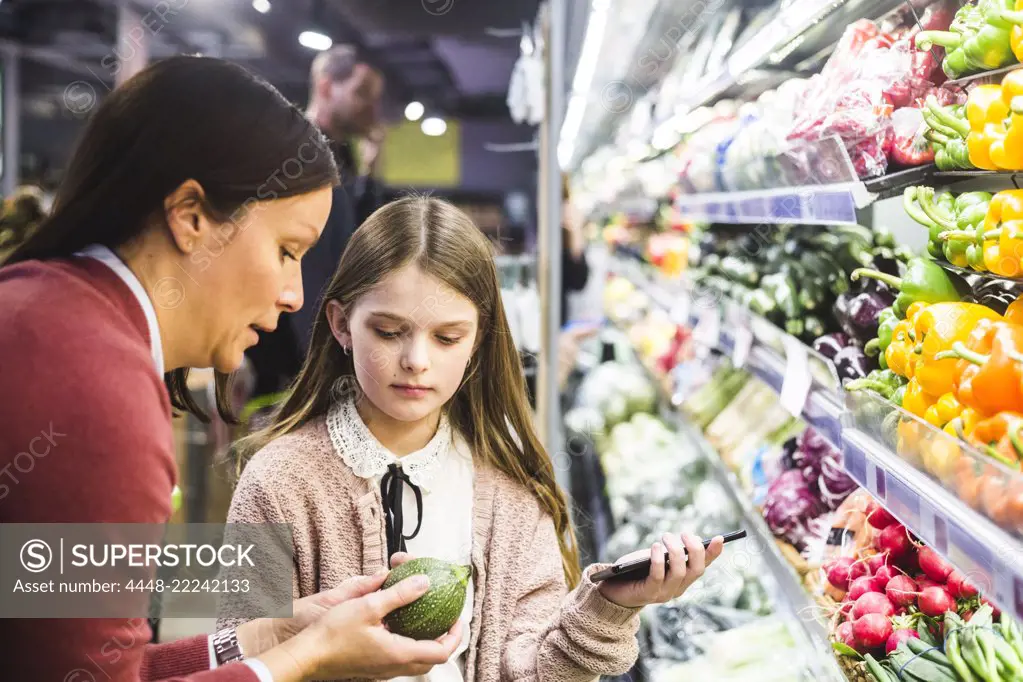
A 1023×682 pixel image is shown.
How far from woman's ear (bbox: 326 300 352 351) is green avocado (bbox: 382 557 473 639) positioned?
439mm

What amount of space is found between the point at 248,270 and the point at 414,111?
1.04 m

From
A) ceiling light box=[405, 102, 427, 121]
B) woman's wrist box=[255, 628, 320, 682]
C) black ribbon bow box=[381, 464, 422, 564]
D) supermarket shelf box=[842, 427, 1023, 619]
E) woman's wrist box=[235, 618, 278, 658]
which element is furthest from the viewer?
ceiling light box=[405, 102, 427, 121]

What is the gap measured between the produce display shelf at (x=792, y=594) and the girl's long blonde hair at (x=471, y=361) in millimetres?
513

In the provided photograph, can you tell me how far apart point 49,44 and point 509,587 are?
1.73 m

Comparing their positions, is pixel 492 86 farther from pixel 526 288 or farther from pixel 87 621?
pixel 87 621

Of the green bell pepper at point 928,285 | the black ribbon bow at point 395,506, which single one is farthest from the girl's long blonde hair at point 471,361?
the green bell pepper at point 928,285

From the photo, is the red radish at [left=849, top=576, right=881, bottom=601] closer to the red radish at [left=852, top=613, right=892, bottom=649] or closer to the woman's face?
the red radish at [left=852, top=613, right=892, bottom=649]

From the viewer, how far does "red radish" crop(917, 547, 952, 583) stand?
170 centimetres

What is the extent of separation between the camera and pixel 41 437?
1.06m

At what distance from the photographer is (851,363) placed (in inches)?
79.4

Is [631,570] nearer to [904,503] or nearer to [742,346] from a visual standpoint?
[904,503]

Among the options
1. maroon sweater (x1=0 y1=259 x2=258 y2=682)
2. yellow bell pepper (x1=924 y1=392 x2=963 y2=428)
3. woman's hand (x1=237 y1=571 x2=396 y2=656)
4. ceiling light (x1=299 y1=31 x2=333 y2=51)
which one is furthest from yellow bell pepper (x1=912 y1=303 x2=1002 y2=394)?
ceiling light (x1=299 y1=31 x2=333 y2=51)

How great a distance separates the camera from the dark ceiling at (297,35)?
1940 mm

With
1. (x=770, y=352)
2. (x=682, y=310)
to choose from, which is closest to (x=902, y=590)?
(x=770, y=352)
